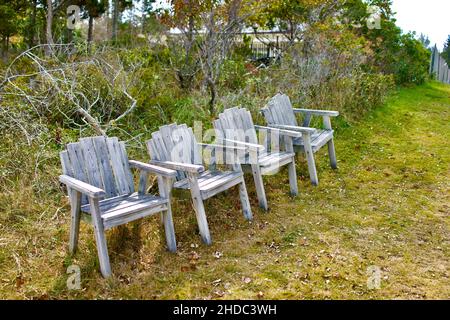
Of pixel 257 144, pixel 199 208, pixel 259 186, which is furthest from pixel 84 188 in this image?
pixel 257 144

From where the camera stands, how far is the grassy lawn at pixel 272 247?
2.94 meters

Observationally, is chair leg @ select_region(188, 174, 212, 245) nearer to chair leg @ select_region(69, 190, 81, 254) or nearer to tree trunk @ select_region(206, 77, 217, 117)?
chair leg @ select_region(69, 190, 81, 254)

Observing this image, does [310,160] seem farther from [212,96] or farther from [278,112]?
[212,96]

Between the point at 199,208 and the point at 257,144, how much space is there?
113cm

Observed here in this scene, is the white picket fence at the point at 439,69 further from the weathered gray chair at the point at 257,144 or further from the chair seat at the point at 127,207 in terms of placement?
the chair seat at the point at 127,207

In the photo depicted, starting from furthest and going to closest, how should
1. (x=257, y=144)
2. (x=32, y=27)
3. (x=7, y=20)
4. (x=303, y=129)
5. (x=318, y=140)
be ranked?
(x=32, y=27) → (x=7, y=20) → (x=318, y=140) → (x=303, y=129) → (x=257, y=144)

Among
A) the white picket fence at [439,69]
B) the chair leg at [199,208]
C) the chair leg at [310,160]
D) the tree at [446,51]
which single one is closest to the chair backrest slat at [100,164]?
the chair leg at [199,208]

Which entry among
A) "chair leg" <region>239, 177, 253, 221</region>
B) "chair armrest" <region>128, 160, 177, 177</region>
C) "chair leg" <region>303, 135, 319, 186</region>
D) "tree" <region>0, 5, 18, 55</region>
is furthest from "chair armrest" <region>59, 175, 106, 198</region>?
"tree" <region>0, 5, 18, 55</region>

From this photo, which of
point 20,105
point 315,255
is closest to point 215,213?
point 315,255

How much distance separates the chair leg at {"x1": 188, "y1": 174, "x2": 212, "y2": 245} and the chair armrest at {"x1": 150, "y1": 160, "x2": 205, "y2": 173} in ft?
0.29

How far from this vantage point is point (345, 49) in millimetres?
8766

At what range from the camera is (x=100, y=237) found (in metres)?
2.90

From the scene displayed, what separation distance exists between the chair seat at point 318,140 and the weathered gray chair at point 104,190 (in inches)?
84.1

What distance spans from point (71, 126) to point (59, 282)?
3082 mm
